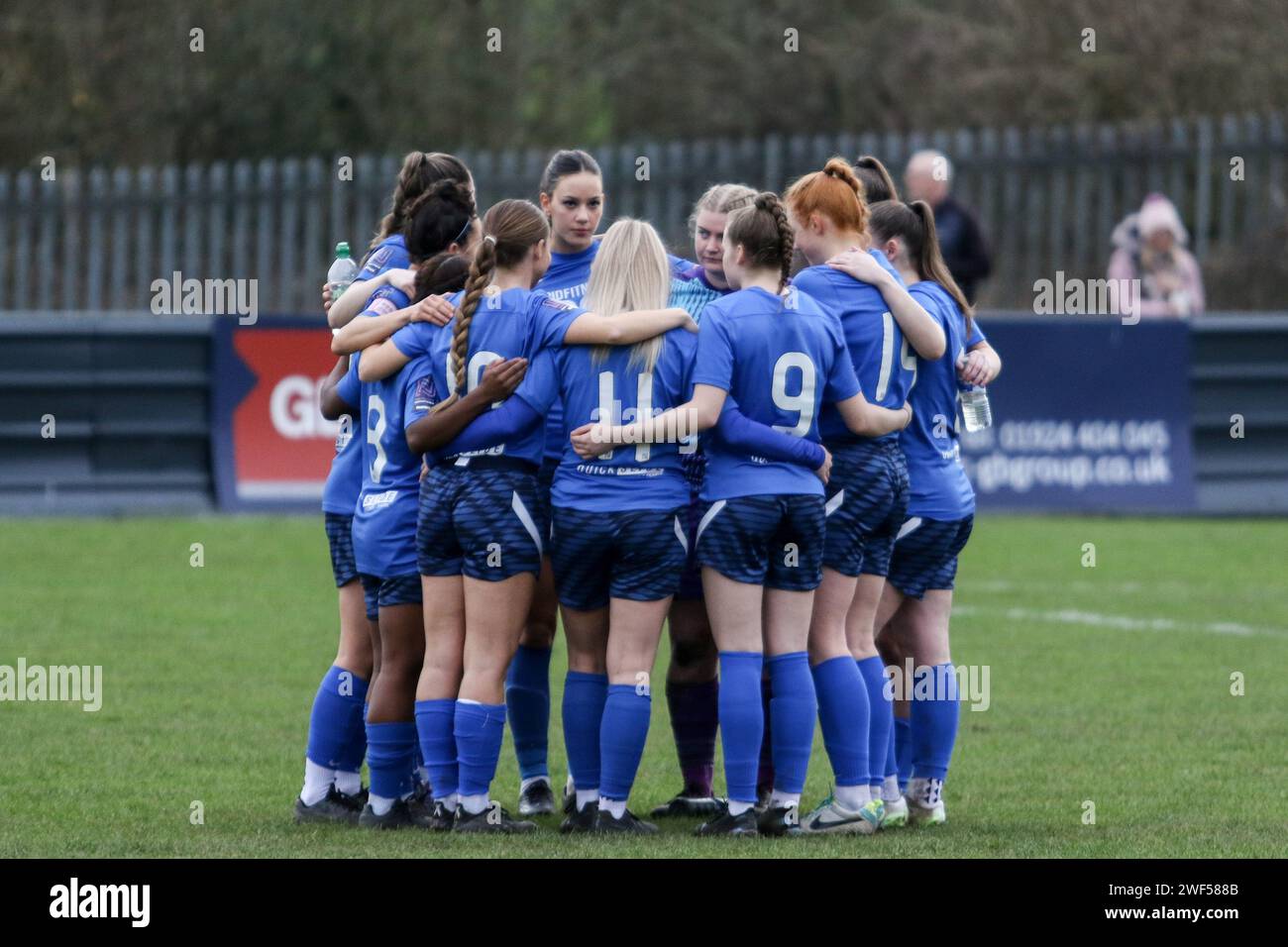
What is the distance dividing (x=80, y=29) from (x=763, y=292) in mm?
18656

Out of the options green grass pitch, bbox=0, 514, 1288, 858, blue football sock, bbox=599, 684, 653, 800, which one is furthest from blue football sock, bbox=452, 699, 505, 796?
blue football sock, bbox=599, 684, 653, 800

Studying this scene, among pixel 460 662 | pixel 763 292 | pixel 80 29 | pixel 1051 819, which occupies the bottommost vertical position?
pixel 1051 819

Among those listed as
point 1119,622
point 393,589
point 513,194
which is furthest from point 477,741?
point 513,194

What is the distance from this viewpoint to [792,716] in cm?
709

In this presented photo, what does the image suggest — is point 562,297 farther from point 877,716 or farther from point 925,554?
point 877,716

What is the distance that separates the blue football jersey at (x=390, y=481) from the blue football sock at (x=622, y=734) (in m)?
0.82

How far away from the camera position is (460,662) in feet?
23.6

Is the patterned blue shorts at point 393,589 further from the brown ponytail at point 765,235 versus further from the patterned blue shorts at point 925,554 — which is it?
the patterned blue shorts at point 925,554

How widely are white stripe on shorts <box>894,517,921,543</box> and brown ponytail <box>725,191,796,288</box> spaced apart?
1022 millimetres

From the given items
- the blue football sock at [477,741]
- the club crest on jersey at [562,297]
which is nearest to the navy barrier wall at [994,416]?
the club crest on jersey at [562,297]

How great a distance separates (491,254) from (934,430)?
5.77 ft

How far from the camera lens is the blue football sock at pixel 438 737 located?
7121 mm
